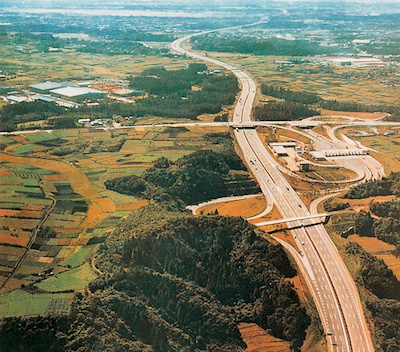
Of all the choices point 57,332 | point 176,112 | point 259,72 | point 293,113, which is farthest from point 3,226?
point 259,72

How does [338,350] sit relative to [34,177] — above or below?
below

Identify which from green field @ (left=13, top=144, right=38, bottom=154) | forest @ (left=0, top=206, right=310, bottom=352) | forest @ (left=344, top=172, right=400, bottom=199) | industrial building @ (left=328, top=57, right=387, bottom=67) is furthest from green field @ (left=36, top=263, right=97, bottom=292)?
industrial building @ (left=328, top=57, right=387, bottom=67)

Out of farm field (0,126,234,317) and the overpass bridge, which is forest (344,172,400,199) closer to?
the overpass bridge

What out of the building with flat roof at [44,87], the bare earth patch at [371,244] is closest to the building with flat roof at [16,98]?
the building with flat roof at [44,87]

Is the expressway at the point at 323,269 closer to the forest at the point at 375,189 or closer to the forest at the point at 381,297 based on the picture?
the forest at the point at 381,297

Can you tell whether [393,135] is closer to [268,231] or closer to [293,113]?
[293,113]

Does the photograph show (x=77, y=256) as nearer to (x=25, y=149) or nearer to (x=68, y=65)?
(x=25, y=149)
